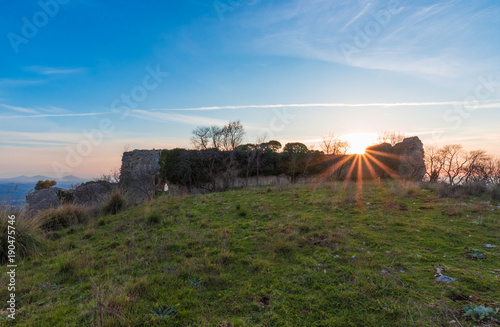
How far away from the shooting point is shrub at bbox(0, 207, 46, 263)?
4.50 meters

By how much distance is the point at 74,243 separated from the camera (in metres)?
5.38

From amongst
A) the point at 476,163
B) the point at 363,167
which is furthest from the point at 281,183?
the point at 476,163

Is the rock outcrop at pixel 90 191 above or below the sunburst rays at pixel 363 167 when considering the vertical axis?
below

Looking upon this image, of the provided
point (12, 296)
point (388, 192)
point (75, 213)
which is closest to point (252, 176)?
point (388, 192)

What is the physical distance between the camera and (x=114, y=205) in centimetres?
→ 905

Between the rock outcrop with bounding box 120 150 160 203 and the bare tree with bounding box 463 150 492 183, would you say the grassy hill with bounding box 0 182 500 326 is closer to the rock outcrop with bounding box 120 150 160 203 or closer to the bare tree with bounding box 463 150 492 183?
the rock outcrop with bounding box 120 150 160 203

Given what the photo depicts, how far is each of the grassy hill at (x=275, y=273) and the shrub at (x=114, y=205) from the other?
3.08m

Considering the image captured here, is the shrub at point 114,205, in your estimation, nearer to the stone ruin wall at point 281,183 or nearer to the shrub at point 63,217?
the shrub at point 63,217

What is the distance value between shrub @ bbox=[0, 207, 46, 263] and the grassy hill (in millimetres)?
262

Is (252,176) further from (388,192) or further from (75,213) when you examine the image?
(75,213)

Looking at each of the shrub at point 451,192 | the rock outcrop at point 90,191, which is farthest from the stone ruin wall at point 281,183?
the shrub at point 451,192

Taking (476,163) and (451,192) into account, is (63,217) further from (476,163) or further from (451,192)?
(476,163)

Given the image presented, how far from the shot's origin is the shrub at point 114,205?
8.90 m

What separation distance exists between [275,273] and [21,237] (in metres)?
5.20
